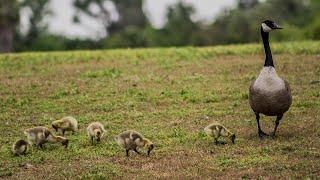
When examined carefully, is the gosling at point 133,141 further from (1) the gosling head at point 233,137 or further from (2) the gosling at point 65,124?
(2) the gosling at point 65,124

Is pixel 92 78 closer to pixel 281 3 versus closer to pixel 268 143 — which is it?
pixel 268 143

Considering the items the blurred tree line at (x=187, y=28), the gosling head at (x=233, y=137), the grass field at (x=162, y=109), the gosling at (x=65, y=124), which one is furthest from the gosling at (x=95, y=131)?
the blurred tree line at (x=187, y=28)

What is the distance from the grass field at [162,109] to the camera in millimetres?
15375

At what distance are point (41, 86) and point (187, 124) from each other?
8574 mm

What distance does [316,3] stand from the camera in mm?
67750

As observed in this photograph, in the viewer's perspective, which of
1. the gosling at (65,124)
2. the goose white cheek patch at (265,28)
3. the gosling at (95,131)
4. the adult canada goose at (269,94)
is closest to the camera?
the adult canada goose at (269,94)

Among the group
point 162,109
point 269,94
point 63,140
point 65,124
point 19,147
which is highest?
point 269,94

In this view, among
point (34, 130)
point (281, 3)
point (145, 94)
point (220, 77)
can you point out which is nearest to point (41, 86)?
point (145, 94)

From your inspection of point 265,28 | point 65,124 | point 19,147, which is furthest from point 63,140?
point 265,28

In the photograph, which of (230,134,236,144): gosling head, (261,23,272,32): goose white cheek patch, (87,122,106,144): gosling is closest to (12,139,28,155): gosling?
(87,122,106,144): gosling

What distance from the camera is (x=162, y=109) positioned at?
22.9 meters

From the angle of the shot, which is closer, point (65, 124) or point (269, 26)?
point (269, 26)

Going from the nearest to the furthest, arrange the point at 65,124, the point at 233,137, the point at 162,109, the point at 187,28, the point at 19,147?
the point at 19,147
the point at 233,137
the point at 65,124
the point at 162,109
the point at 187,28

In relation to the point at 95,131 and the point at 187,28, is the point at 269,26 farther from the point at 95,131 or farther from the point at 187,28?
the point at 187,28
